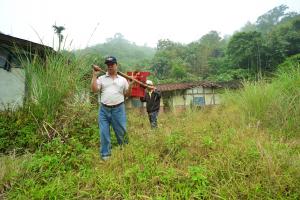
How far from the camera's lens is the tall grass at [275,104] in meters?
4.30

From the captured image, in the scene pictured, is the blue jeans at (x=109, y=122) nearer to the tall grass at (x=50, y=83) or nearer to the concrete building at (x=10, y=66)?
the tall grass at (x=50, y=83)

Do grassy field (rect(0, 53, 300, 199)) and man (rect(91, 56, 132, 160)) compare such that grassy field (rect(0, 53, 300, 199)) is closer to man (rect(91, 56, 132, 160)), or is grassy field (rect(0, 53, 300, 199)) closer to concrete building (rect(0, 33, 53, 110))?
man (rect(91, 56, 132, 160))

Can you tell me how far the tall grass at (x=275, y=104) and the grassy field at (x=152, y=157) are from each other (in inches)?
0.7

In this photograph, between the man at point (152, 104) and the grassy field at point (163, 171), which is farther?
the man at point (152, 104)

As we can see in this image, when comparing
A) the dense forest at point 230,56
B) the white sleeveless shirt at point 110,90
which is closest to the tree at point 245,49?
the dense forest at point 230,56

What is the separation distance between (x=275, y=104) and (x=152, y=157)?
285 centimetres

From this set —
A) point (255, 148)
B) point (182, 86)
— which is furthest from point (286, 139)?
point (182, 86)

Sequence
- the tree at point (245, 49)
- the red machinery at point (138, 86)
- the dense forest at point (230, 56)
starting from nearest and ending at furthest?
1. the red machinery at point (138, 86)
2. the dense forest at point (230, 56)
3. the tree at point (245, 49)

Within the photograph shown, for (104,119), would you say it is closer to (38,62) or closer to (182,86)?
(38,62)

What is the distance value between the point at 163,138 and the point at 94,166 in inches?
42.9

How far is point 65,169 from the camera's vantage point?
3.07 metres

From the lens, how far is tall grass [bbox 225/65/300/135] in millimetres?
4304

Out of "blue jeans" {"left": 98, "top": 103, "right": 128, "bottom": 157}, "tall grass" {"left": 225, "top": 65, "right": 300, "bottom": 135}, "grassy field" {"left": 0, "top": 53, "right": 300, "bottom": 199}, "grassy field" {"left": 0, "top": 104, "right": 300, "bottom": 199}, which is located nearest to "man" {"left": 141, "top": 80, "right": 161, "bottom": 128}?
"grassy field" {"left": 0, "top": 53, "right": 300, "bottom": 199}

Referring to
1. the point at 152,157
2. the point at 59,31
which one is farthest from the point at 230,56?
the point at 152,157
